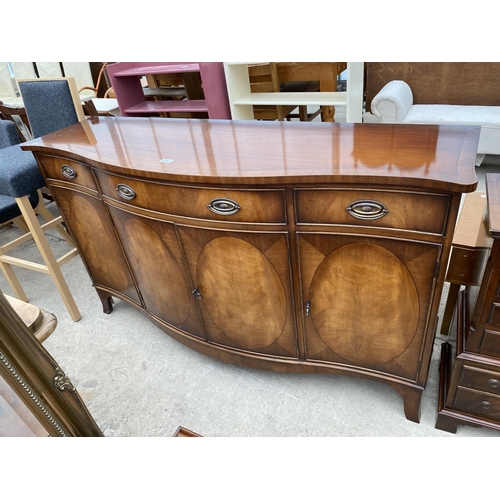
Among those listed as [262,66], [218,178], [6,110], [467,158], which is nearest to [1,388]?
[218,178]

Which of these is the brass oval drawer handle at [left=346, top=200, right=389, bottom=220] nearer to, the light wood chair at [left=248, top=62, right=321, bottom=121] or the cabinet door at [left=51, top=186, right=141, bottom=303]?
the cabinet door at [left=51, top=186, right=141, bottom=303]

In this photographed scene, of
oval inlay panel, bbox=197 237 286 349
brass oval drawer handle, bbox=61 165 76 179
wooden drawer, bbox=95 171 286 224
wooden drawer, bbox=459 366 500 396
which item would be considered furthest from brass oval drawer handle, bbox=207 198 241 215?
wooden drawer, bbox=459 366 500 396

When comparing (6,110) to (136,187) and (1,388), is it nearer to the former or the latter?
(136,187)

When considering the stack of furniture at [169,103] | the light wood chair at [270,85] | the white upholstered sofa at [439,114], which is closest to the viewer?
the stack of furniture at [169,103]

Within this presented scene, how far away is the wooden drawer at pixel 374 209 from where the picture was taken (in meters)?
0.94

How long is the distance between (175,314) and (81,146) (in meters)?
0.79

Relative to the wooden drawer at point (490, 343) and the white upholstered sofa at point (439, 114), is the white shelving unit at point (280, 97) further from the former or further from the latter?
the wooden drawer at point (490, 343)

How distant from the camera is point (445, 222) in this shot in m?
0.94

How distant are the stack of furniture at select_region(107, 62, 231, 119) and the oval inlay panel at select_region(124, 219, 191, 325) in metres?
1.37

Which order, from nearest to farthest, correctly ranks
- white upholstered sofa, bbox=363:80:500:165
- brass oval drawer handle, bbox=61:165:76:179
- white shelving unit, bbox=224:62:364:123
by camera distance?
brass oval drawer handle, bbox=61:165:76:179
white shelving unit, bbox=224:62:364:123
white upholstered sofa, bbox=363:80:500:165

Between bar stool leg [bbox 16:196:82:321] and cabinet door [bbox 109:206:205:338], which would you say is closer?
cabinet door [bbox 109:206:205:338]

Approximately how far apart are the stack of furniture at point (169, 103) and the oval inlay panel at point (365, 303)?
176 centimetres

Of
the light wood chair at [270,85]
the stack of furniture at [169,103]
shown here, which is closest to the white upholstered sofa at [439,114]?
the light wood chair at [270,85]

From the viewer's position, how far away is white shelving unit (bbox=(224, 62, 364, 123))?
2.01 m
